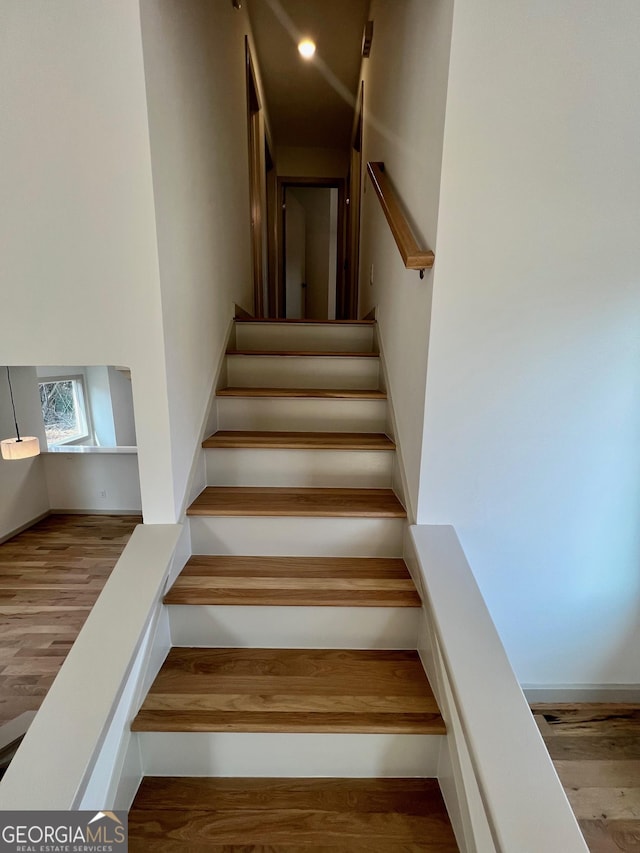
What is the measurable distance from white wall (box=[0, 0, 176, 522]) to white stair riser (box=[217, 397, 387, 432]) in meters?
0.66

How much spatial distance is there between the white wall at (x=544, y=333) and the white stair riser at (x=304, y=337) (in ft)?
4.25

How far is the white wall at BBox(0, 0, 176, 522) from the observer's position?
46.1 inches

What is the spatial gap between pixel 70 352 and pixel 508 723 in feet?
5.31

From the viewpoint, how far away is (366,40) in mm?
2863

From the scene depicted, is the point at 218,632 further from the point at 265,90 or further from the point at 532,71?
the point at 265,90

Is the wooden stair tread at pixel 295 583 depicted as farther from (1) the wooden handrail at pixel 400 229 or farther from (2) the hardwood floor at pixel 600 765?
(1) the wooden handrail at pixel 400 229

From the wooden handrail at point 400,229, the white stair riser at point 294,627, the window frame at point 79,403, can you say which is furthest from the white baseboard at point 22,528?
the wooden handrail at point 400,229

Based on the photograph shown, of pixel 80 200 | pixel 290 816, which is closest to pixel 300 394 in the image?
pixel 80 200

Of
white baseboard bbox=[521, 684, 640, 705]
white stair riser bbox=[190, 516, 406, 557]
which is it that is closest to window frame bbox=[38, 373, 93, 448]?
white stair riser bbox=[190, 516, 406, 557]

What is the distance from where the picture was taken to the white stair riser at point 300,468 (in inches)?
71.1

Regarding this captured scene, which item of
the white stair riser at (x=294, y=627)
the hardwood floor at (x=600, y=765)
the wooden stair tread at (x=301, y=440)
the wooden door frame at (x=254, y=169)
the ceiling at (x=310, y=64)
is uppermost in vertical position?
the ceiling at (x=310, y=64)

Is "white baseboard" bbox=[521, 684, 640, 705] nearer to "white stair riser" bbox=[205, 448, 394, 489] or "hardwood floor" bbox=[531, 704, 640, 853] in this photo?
"hardwood floor" bbox=[531, 704, 640, 853]

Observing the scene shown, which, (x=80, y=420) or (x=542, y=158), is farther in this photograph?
(x=80, y=420)

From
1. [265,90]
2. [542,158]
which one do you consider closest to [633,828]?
[542,158]
